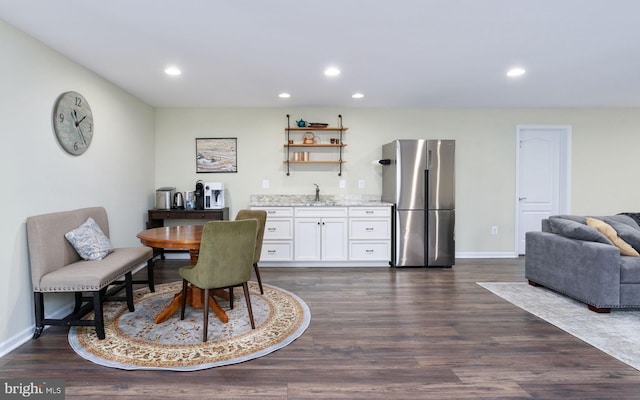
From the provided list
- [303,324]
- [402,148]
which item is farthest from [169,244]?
[402,148]

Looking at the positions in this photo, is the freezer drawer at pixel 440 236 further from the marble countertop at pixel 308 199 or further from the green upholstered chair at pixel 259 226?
the green upholstered chair at pixel 259 226

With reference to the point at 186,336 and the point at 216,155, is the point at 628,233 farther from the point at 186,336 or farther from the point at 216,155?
the point at 216,155

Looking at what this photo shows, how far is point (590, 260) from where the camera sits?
295 centimetres

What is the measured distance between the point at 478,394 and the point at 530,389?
0.31m

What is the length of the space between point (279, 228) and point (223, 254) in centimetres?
212

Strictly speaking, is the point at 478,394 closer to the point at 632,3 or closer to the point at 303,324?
the point at 303,324

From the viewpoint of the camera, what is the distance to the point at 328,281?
3934 millimetres

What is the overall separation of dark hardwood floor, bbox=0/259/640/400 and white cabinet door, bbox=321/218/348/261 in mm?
1428

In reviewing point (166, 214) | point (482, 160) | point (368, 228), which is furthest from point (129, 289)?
point (482, 160)

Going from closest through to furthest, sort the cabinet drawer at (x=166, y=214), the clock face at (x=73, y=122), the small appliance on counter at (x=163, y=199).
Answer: the clock face at (x=73, y=122), the cabinet drawer at (x=166, y=214), the small appliance on counter at (x=163, y=199)

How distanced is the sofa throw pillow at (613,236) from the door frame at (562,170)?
1.82 m

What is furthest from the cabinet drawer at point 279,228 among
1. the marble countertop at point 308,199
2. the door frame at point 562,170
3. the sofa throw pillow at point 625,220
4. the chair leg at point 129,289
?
the sofa throw pillow at point 625,220

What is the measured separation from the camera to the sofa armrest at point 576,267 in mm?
2859

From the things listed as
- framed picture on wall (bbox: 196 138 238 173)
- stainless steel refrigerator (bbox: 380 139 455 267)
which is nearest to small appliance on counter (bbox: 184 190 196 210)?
framed picture on wall (bbox: 196 138 238 173)
